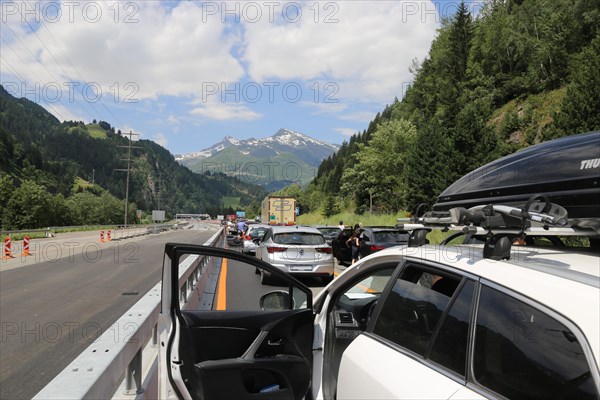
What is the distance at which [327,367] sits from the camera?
10.2 feet

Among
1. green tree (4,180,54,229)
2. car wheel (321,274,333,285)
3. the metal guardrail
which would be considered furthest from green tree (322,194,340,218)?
the metal guardrail

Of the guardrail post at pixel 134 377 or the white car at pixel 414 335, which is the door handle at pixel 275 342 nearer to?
the white car at pixel 414 335

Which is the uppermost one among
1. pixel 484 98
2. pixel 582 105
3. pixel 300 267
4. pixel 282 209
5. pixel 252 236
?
pixel 484 98

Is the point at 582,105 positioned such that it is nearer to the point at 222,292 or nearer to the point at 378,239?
the point at 378,239

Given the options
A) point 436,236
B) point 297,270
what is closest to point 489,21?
point 436,236

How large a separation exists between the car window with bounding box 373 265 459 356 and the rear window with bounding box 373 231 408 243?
12409 mm

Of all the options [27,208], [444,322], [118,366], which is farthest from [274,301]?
[27,208]

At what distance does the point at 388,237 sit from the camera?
1525 centimetres

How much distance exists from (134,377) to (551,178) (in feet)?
10.6

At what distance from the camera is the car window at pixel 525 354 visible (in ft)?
5.21

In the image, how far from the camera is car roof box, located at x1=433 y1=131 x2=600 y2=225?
8.71ft

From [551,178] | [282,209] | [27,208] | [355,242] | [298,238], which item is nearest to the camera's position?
[551,178]

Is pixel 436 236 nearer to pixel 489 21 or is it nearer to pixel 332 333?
pixel 332 333

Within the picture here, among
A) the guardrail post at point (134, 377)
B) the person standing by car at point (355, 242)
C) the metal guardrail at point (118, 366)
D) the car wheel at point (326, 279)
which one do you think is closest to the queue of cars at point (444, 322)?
the metal guardrail at point (118, 366)
